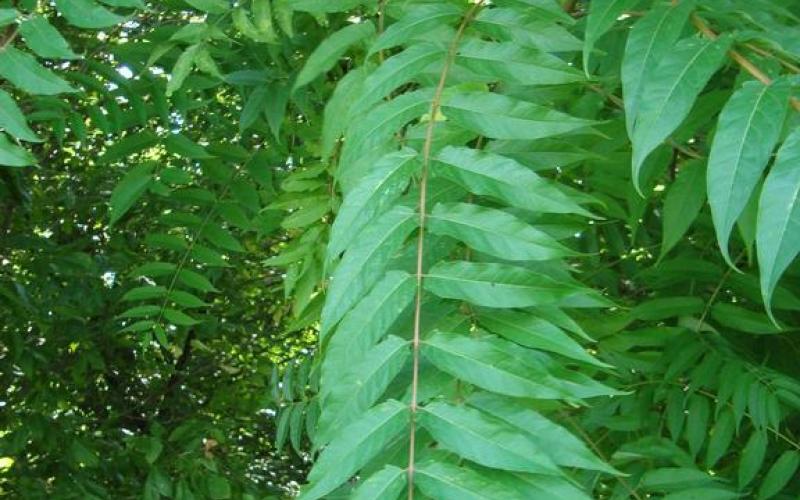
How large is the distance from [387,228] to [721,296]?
1.29 m

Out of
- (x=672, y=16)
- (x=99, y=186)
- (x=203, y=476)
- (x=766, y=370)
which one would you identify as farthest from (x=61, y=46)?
(x=99, y=186)

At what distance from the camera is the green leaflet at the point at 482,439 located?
3.38ft

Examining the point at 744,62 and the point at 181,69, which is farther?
the point at 181,69

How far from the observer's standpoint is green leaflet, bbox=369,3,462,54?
1364mm

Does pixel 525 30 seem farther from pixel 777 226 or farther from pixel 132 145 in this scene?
pixel 132 145

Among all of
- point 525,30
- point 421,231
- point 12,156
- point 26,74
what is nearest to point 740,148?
point 421,231

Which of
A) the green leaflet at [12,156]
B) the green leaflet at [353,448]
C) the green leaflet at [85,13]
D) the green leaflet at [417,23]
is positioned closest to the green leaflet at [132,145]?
the green leaflet at [85,13]

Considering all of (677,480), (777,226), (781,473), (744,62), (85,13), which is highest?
(85,13)

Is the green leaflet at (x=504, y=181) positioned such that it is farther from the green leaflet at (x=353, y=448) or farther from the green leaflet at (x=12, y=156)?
the green leaflet at (x=12, y=156)

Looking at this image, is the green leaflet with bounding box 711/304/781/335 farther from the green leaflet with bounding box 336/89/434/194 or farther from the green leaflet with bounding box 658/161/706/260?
the green leaflet with bounding box 336/89/434/194

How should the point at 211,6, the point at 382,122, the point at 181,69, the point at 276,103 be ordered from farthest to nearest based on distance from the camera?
the point at 276,103, the point at 211,6, the point at 181,69, the point at 382,122

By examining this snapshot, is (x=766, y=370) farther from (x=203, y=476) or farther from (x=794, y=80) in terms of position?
(x=203, y=476)

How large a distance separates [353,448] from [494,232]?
11.1 inches

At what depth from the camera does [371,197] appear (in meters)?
1.21
